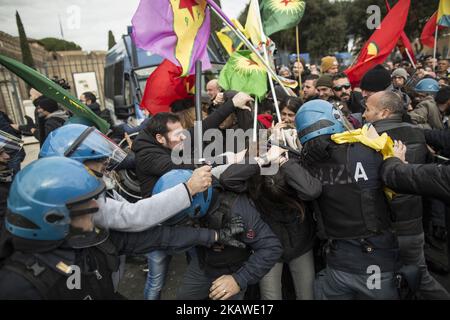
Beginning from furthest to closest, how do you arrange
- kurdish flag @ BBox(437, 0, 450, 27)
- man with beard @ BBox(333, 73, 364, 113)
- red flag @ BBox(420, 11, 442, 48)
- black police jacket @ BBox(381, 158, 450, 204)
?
1. red flag @ BBox(420, 11, 442, 48)
2. kurdish flag @ BBox(437, 0, 450, 27)
3. man with beard @ BBox(333, 73, 364, 113)
4. black police jacket @ BBox(381, 158, 450, 204)

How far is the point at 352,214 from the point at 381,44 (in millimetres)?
3708

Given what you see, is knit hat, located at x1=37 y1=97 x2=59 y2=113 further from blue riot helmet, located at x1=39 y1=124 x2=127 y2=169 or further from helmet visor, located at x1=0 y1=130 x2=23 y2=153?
blue riot helmet, located at x1=39 y1=124 x2=127 y2=169

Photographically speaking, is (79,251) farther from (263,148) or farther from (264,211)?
(263,148)

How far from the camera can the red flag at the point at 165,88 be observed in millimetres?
3363

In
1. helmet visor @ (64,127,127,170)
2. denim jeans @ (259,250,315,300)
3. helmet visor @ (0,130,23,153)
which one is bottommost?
denim jeans @ (259,250,315,300)

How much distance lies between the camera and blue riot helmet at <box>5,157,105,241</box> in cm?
121

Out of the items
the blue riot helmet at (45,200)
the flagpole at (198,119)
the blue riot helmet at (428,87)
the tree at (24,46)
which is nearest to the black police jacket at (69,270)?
the blue riot helmet at (45,200)

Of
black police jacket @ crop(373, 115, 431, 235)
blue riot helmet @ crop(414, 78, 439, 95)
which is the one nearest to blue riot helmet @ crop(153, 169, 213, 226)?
black police jacket @ crop(373, 115, 431, 235)

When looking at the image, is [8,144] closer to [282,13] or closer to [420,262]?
[282,13]

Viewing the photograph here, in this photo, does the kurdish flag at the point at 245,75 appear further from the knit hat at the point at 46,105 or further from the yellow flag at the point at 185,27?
the knit hat at the point at 46,105

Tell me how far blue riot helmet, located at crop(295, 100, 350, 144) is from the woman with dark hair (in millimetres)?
205

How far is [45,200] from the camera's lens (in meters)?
1.22

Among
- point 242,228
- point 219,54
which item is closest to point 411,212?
point 242,228

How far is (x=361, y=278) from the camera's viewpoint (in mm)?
1837
